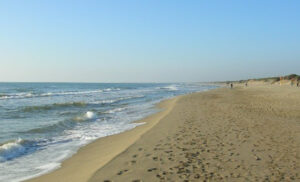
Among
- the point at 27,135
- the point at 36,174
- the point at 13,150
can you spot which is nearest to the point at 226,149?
the point at 36,174

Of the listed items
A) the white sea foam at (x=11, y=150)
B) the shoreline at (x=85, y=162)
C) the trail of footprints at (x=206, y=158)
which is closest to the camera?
the trail of footprints at (x=206, y=158)

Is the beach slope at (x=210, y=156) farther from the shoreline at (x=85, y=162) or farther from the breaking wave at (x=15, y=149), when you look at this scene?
the breaking wave at (x=15, y=149)

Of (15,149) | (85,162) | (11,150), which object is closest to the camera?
(85,162)

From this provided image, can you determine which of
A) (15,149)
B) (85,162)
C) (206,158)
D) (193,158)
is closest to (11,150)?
(15,149)

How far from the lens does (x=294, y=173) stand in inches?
219

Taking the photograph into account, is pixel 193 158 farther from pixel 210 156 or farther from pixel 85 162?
pixel 85 162

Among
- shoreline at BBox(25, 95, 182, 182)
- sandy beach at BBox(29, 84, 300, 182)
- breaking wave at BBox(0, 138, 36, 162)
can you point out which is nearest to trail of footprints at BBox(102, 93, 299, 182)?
sandy beach at BBox(29, 84, 300, 182)

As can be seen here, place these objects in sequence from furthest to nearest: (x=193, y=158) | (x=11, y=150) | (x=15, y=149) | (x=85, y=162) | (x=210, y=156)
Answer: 1. (x=15, y=149)
2. (x=11, y=150)
3. (x=85, y=162)
4. (x=210, y=156)
5. (x=193, y=158)

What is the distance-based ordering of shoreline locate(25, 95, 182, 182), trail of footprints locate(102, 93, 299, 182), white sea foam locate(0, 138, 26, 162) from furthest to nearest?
white sea foam locate(0, 138, 26, 162), shoreline locate(25, 95, 182, 182), trail of footprints locate(102, 93, 299, 182)

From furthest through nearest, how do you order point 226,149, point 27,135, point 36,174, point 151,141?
point 27,135 → point 151,141 → point 226,149 → point 36,174

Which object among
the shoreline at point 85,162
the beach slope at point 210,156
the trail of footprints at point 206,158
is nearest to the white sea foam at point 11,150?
the shoreline at point 85,162

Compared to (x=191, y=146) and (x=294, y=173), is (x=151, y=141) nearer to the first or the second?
(x=191, y=146)

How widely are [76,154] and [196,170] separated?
4.15 m

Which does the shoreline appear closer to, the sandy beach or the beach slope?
the sandy beach
